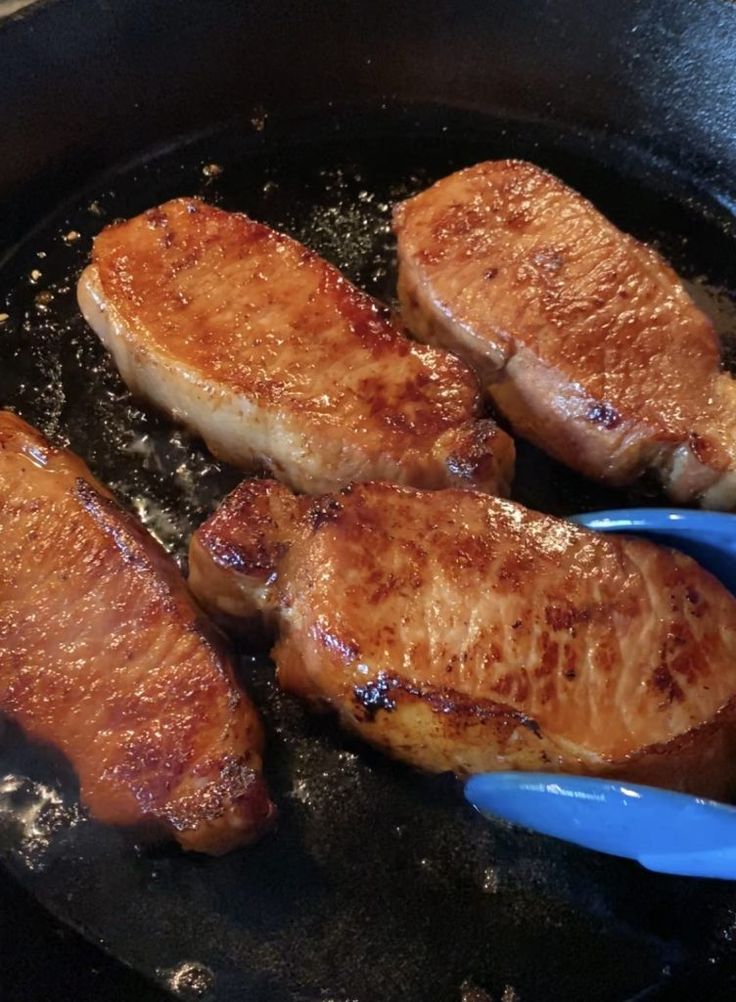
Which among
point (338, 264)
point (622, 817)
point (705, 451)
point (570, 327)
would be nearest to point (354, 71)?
point (338, 264)

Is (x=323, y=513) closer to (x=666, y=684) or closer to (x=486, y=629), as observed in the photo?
(x=486, y=629)

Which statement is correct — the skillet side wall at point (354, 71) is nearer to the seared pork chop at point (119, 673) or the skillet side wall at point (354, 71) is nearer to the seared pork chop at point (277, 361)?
the seared pork chop at point (277, 361)

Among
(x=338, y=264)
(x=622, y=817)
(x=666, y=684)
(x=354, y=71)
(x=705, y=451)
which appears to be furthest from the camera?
(x=354, y=71)

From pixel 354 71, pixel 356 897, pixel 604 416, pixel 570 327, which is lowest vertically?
pixel 356 897

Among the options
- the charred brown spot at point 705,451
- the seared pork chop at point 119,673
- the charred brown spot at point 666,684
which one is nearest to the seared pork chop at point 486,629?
the charred brown spot at point 666,684

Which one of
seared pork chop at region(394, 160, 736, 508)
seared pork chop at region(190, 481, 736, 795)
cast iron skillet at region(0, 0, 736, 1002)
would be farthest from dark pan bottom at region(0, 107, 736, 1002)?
seared pork chop at region(394, 160, 736, 508)

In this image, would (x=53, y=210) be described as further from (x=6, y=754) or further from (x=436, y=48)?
(x=6, y=754)

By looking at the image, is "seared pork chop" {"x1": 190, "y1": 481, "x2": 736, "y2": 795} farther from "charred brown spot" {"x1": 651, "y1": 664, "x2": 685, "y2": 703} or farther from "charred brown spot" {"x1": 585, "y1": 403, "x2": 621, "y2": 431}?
"charred brown spot" {"x1": 585, "y1": 403, "x2": 621, "y2": 431}
